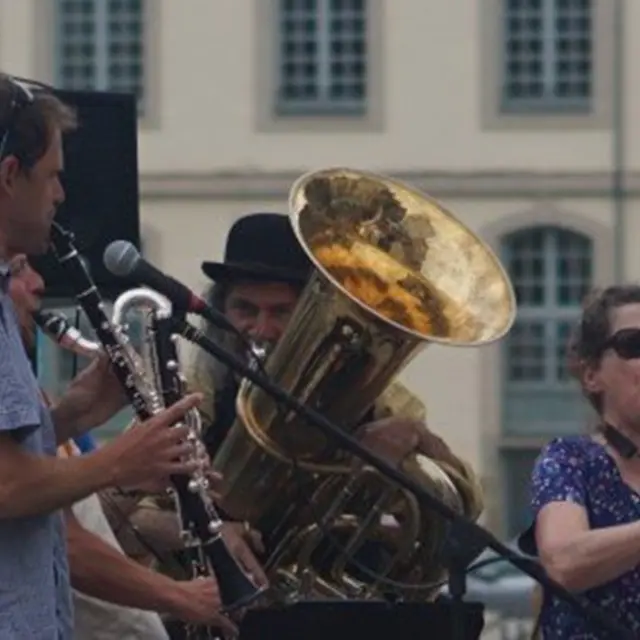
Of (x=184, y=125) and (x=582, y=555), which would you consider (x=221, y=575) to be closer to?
(x=582, y=555)

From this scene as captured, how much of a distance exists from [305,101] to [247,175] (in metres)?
0.92

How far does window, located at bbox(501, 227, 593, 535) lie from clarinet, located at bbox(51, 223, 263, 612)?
24.9 meters

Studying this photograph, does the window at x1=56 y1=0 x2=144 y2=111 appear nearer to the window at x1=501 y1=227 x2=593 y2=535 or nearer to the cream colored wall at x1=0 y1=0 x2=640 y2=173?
the cream colored wall at x1=0 y1=0 x2=640 y2=173

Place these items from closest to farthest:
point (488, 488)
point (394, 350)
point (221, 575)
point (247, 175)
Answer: point (221, 575)
point (394, 350)
point (488, 488)
point (247, 175)

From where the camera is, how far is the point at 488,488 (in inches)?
1139

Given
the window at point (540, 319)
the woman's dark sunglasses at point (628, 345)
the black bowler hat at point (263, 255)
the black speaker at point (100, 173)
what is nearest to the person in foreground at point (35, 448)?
the woman's dark sunglasses at point (628, 345)

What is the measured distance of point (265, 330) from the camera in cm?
629

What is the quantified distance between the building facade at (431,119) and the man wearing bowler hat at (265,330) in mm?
24037

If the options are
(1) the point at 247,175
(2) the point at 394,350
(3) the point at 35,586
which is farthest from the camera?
(1) the point at 247,175

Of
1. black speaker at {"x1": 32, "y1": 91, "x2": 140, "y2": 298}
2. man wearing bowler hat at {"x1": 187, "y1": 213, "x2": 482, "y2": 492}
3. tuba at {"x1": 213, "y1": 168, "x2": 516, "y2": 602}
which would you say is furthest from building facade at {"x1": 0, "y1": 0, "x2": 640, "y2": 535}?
tuba at {"x1": 213, "y1": 168, "x2": 516, "y2": 602}

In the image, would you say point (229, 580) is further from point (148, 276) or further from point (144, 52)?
point (144, 52)

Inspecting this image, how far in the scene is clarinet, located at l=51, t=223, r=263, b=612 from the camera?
5.20 m

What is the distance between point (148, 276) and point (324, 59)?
Result: 85.0ft

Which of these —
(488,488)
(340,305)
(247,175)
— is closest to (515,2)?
(247,175)
